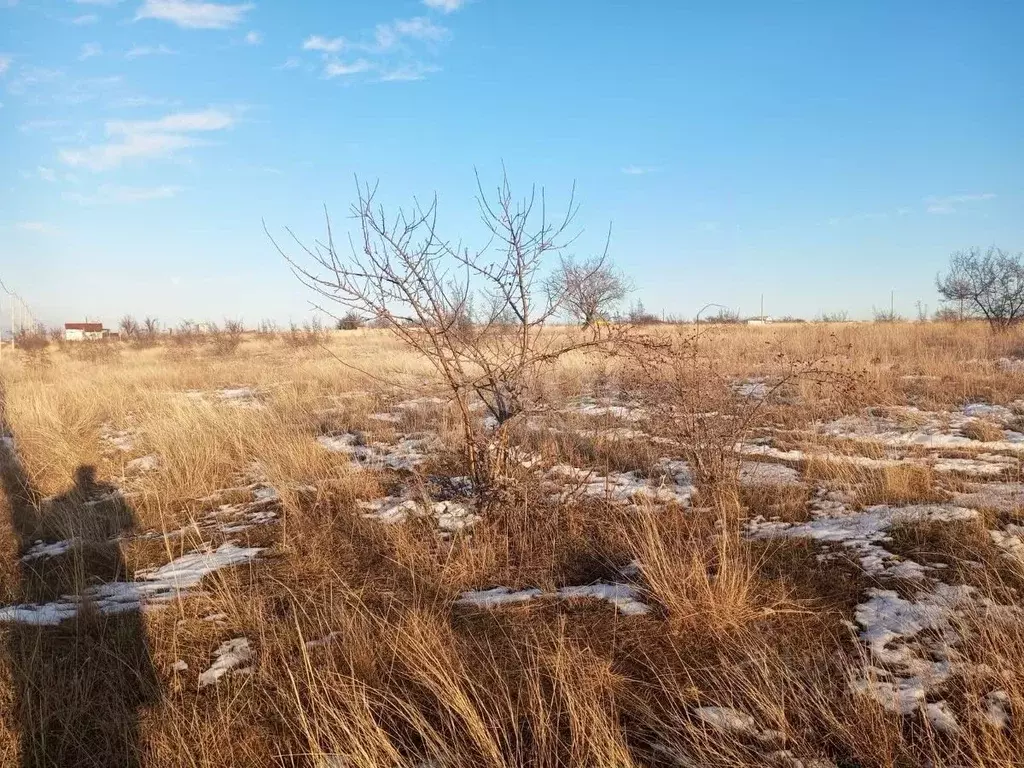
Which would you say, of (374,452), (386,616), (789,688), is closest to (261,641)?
(386,616)

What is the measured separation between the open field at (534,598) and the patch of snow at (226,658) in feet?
0.04

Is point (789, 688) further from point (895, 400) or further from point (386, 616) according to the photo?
point (895, 400)

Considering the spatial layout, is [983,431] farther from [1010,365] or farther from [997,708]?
[1010,365]

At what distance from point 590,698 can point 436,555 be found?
64.8 inches

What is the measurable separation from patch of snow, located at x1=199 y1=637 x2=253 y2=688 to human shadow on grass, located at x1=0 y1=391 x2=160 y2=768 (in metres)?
0.19

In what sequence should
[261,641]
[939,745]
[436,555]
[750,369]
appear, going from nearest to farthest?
[939,745] < [261,641] < [436,555] < [750,369]

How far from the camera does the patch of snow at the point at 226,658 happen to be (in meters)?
2.60

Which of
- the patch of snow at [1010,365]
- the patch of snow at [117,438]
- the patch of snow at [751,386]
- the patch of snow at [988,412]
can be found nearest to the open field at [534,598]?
the patch of snow at [988,412]

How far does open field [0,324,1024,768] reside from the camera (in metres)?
2.04

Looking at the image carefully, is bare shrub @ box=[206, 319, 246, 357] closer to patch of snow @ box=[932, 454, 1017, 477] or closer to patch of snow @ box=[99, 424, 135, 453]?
patch of snow @ box=[99, 424, 135, 453]

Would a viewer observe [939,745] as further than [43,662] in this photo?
No

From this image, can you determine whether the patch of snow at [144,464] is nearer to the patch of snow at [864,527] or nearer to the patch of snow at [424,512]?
the patch of snow at [424,512]

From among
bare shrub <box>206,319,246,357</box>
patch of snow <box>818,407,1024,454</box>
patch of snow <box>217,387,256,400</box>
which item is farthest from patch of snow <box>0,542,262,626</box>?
bare shrub <box>206,319,246,357</box>

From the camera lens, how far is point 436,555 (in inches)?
142
